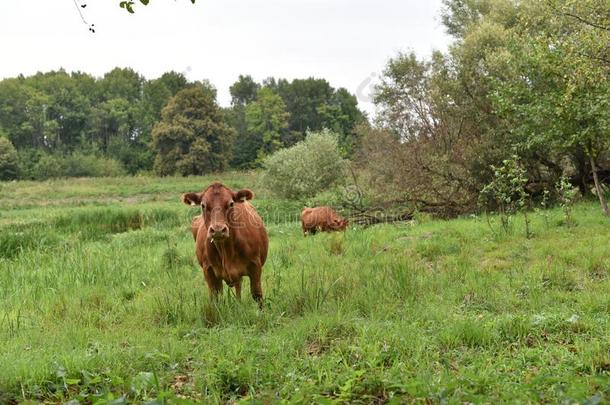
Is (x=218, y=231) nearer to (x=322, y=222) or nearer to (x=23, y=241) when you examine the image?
(x=322, y=222)

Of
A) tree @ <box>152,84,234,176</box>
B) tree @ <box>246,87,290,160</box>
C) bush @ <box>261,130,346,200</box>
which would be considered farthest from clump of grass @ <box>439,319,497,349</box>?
tree @ <box>246,87,290,160</box>

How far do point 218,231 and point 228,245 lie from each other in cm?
71

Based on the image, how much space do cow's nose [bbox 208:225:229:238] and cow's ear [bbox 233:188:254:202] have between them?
36.2 inches

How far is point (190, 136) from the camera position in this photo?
171 feet

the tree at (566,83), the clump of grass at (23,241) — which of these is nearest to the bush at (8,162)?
the clump of grass at (23,241)

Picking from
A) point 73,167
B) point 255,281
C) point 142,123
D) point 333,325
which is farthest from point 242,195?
point 142,123

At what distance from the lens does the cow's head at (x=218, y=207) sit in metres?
6.81

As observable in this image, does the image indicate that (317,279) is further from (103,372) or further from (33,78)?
(33,78)

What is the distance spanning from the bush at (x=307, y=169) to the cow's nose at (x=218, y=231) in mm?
21001

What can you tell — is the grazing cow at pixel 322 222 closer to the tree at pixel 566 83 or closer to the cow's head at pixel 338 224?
the cow's head at pixel 338 224

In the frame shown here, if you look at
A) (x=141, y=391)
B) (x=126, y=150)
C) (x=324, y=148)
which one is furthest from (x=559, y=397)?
(x=126, y=150)

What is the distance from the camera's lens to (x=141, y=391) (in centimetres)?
426

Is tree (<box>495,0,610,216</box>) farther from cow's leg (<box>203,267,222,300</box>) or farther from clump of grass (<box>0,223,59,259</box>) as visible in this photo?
clump of grass (<box>0,223,59,259</box>)

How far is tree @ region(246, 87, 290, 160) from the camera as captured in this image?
66.4 metres
